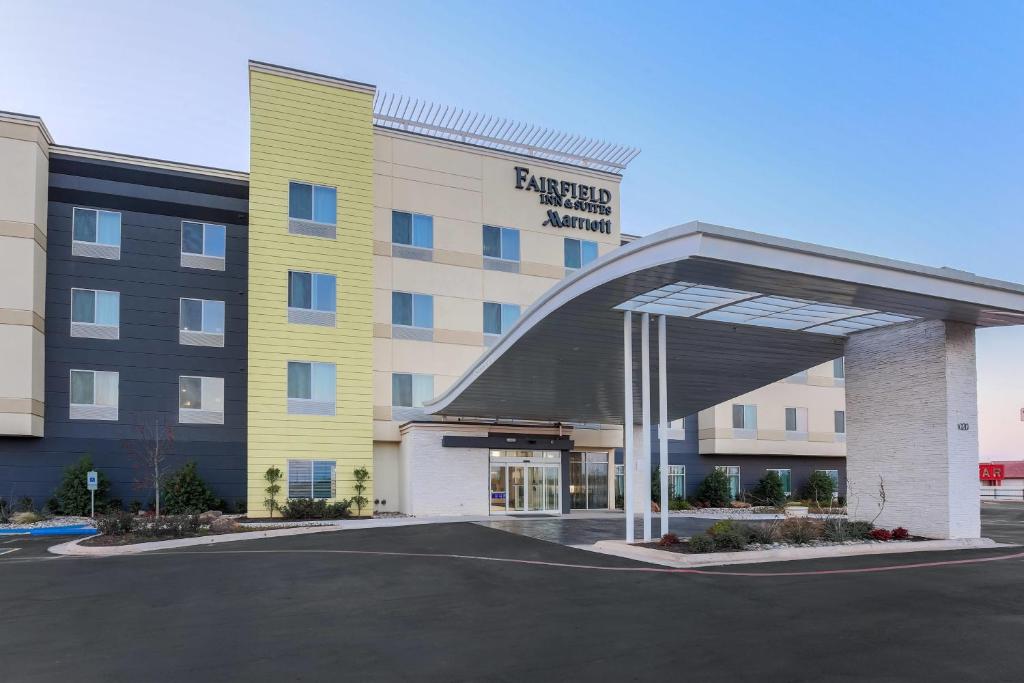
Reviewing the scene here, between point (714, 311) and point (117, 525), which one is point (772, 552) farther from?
point (117, 525)

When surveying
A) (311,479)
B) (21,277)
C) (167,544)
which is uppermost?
(21,277)

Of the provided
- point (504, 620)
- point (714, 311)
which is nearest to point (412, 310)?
point (714, 311)

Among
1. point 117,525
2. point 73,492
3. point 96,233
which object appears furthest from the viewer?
point 96,233

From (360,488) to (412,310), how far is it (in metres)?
6.71

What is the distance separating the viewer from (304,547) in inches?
703

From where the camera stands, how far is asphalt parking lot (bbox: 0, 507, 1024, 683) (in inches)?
289

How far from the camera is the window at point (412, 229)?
29812mm

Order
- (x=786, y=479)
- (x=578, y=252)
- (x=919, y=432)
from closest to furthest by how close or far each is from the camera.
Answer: (x=919, y=432) < (x=578, y=252) < (x=786, y=479)

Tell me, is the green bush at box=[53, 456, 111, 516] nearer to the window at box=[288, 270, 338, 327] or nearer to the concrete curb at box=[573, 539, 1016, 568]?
the window at box=[288, 270, 338, 327]

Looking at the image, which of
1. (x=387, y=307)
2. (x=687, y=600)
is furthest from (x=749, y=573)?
(x=387, y=307)

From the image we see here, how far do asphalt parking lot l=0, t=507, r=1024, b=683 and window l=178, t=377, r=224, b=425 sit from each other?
13318 millimetres

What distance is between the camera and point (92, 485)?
24516mm

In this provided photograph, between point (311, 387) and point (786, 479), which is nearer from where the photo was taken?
point (311, 387)

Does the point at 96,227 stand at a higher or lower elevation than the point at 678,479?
higher
